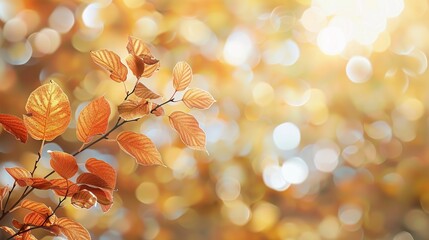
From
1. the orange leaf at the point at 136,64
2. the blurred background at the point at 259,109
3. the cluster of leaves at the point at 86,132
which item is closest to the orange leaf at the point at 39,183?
the cluster of leaves at the point at 86,132

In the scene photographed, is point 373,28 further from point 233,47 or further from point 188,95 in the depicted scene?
point 188,95

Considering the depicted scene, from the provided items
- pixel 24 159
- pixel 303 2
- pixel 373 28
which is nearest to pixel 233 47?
pixel 303 2

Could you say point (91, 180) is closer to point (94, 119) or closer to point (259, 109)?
point (94, 119)

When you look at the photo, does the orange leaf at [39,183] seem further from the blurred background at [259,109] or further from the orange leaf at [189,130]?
the blurred background at [259,109]

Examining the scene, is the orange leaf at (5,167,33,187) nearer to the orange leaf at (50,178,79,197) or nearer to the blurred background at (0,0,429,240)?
the orange leaf at (50,178,79,197)

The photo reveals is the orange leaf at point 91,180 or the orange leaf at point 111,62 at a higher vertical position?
the orange leaf at point 111,62

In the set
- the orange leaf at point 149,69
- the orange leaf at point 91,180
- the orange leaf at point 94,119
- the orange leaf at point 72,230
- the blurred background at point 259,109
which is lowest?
the blurred background at point 259,109

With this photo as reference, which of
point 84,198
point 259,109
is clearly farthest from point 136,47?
point 259,109
